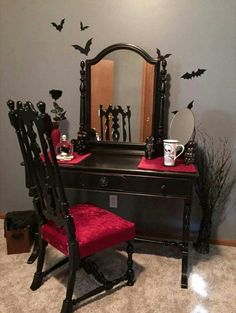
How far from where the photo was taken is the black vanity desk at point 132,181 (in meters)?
1.78

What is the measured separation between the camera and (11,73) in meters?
2.46

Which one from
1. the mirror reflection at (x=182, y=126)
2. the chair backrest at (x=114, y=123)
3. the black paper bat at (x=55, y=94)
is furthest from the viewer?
the black paper bat at (x=55, y=94)

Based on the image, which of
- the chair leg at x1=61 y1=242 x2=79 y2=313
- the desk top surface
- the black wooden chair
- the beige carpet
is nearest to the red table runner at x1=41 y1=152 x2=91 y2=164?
the desk top surface

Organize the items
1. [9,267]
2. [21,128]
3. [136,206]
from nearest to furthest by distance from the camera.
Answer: [21,128]
[9,267]
[136,206]

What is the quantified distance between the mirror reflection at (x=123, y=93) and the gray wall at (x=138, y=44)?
151 mm

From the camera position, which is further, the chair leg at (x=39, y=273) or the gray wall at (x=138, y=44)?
the gray wall at (x=138, y=44)

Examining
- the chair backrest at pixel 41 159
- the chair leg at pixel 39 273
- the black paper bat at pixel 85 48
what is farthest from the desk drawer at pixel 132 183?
the black paper bat at pixel 85 48

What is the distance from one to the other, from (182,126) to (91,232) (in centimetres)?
103

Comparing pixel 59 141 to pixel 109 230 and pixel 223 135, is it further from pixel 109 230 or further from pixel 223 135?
pixel 223 135

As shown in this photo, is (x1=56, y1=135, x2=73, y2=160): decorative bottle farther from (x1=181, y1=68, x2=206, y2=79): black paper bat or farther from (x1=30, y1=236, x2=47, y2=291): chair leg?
(x1=181, y1=68, x2=206, y2=79): black paper bat

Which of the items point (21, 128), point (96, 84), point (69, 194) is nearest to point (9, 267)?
point (69, 194)

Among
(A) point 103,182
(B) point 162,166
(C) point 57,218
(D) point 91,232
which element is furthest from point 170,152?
(C) point 57,218

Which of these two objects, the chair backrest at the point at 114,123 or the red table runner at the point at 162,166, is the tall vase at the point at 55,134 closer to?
the chair backrest at the point at 114,123

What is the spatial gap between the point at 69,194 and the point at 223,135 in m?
1.39
